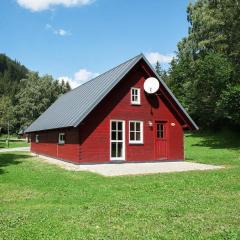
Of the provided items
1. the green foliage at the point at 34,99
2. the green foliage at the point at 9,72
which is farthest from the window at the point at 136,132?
the green foliage at the point at 9,72

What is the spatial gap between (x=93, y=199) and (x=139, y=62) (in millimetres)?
13659

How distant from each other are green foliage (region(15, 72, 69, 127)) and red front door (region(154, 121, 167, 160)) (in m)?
54.0

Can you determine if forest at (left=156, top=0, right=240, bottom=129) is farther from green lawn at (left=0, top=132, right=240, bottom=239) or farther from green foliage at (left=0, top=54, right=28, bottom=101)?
green foliage at (left=0, top=54, right=28, bottom=101)

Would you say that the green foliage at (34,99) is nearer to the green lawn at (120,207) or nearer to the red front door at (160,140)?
the red front door at (160,140)

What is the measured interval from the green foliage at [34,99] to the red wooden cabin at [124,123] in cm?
5171

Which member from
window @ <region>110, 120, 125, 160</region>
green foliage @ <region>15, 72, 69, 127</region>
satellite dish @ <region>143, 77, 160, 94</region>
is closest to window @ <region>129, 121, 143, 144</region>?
window @ <region>110, 120, 125, 160</region>

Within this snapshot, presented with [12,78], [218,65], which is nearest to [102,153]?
[218,65]

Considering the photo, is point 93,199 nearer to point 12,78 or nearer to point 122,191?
point 122,191

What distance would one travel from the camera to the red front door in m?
24.1

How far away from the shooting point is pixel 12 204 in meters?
10.6

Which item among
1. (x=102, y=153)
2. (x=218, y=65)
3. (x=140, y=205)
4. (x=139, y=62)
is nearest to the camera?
(x=140, y=205)

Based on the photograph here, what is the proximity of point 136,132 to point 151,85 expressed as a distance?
2.81m

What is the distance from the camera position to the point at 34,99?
7694 centimetres

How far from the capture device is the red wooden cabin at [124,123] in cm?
2192
